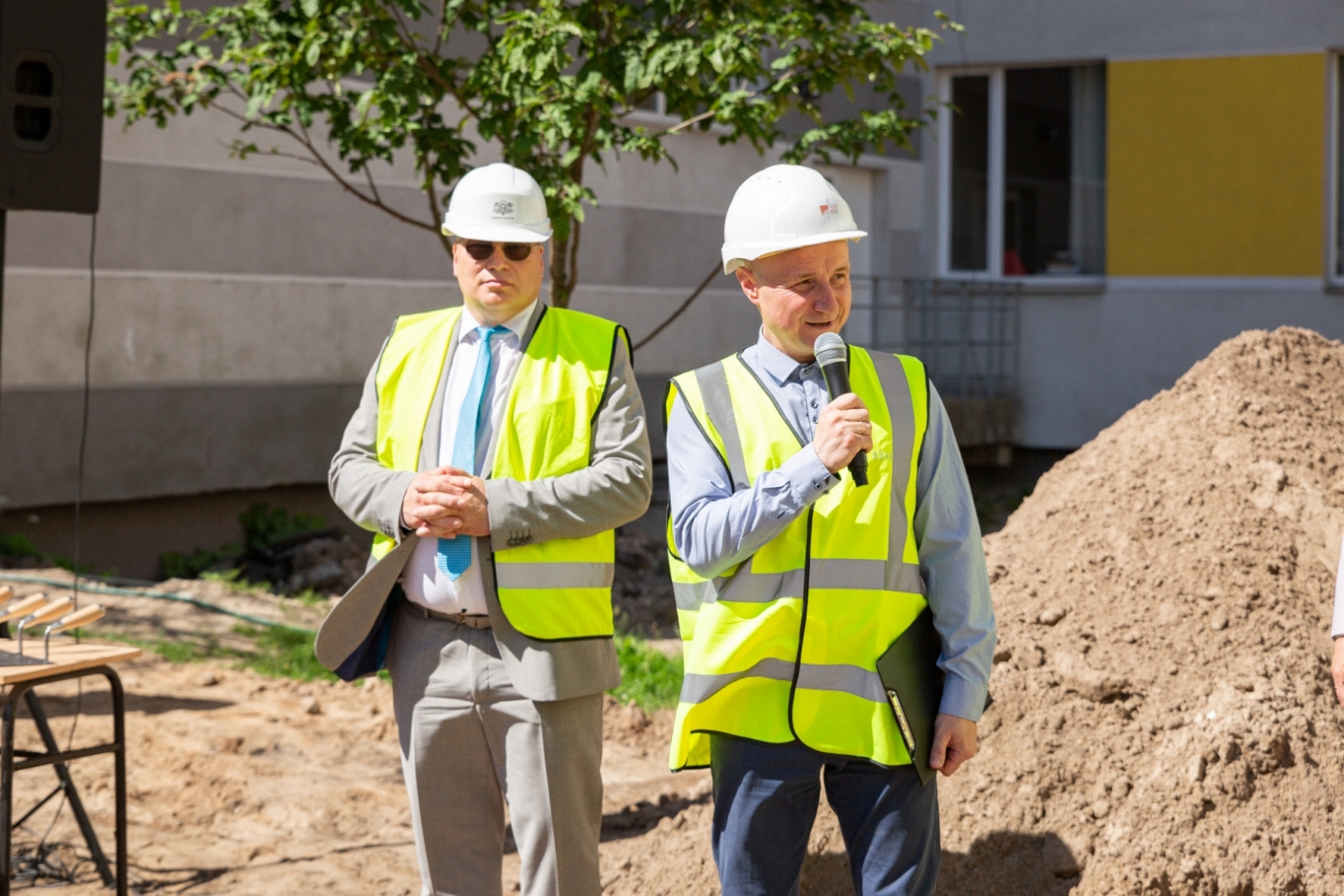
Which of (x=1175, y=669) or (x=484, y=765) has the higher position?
(x=1175, y=669)

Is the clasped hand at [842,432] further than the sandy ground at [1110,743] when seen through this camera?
No

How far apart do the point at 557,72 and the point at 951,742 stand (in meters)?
3.65

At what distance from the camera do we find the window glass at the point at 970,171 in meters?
14.6

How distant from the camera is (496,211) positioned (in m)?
3.44

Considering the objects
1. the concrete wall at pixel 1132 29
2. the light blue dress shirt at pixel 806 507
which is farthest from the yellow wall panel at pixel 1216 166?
the light blue dress shirt at pixel 806 507

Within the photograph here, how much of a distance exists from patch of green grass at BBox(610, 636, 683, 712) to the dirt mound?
2300 millimetres

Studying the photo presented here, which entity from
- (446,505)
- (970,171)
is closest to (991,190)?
(970,171)

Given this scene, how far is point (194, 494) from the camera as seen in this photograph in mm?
10234

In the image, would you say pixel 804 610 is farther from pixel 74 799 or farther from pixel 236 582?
pixel 236 582

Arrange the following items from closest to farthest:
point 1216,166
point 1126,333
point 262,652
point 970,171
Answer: point 262,652 → point 1216,166 → point 1126,333 → point 970,171

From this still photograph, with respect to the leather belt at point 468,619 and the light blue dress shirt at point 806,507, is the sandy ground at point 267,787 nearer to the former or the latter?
the leather belt at point 468,619

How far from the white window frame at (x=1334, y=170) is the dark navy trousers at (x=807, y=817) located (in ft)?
38.6

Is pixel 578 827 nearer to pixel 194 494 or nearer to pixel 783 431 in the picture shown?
pixel 783 431

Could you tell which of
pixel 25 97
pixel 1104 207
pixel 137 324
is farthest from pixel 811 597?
pixel 1104 207
